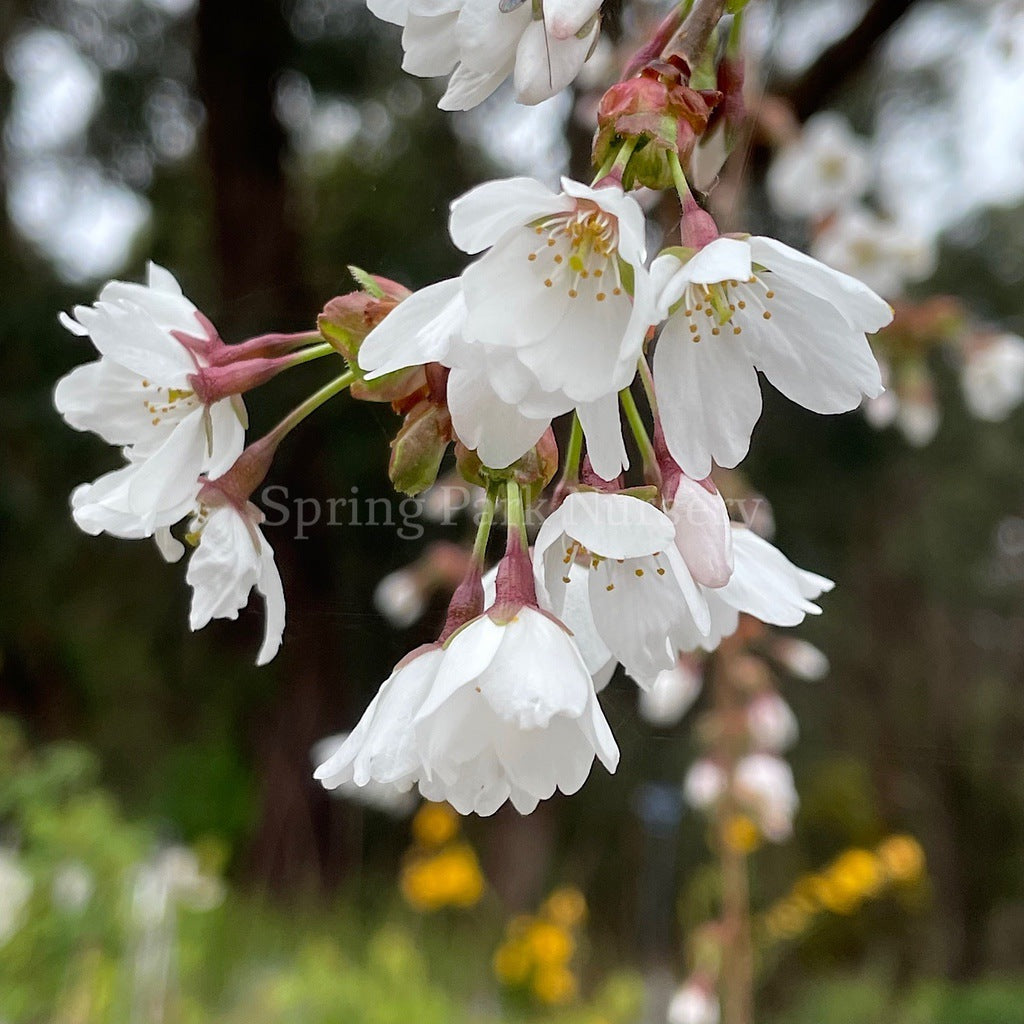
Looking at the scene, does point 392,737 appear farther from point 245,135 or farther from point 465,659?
point 245,135

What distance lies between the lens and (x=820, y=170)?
1.01 metres

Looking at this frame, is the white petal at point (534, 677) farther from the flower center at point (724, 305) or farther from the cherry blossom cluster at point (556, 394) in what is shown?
the flower center at point (724, 305)

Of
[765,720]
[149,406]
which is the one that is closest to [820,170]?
[765,720]

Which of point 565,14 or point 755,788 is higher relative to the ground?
point 565,14

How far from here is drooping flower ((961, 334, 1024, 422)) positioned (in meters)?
1.11

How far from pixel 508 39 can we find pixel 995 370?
1.05m

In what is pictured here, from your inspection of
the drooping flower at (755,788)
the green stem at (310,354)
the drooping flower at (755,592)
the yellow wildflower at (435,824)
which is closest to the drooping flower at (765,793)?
the drooping flower at (755,788)

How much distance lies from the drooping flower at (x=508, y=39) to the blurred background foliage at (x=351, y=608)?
41 mm

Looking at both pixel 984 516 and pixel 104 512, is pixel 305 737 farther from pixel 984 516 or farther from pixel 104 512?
pixel 984 516

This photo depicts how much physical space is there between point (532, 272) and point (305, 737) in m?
0.56

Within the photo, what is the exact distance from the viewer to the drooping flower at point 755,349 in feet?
0.83

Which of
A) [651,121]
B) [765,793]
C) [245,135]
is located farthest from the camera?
[765,793]

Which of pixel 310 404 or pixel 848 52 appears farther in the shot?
pixel 848 52

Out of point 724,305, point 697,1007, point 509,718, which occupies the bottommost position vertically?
point 697,1007
